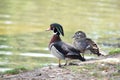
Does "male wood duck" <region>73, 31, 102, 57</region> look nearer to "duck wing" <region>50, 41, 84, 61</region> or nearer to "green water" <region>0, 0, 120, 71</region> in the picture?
"duck wing" <region>50, 41, 84, 61</region>

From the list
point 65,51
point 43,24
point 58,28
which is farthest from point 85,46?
point 43,24

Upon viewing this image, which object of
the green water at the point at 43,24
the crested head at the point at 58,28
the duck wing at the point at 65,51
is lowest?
the duck wing at the point at 65,51

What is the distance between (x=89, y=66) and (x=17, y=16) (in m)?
24.5

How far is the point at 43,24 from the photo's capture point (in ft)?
110

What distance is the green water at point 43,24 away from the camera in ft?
75.8

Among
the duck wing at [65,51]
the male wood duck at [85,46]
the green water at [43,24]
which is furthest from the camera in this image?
the green water at [43,24]

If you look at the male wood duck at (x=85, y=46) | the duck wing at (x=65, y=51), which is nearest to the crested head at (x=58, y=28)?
the duck wing at (x=65, y=51)

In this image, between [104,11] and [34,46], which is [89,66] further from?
[104,11]

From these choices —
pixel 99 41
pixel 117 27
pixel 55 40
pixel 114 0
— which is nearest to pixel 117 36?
pixel 99 41

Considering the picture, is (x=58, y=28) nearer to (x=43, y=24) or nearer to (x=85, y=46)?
(x=85, y=46)

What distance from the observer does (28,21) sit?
34312 millimetres

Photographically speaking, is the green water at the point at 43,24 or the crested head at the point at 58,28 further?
the green water at the point at 43,24

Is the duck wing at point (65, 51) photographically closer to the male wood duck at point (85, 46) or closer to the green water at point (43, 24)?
the male wood duck at point (85, 46)

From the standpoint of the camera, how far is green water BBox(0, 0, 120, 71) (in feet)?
75.8
